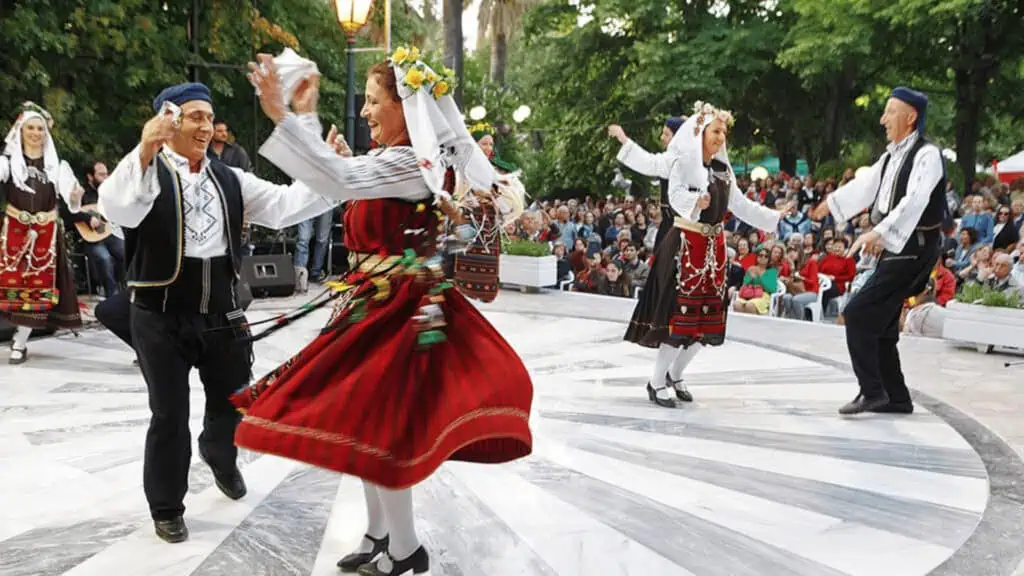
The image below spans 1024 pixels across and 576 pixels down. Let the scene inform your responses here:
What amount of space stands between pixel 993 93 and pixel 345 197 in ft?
61.0

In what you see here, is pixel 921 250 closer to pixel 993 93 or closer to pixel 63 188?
pixel 63 188

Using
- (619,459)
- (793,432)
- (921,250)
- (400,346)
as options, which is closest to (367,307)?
(400,346)

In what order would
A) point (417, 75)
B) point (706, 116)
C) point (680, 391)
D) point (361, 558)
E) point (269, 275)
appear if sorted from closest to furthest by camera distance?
point (417, 75)
point (361, 558)
point (706, 116)
point (680, 391)
point (269, 275)

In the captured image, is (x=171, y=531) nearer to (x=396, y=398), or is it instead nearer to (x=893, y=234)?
(x=396, y=398)

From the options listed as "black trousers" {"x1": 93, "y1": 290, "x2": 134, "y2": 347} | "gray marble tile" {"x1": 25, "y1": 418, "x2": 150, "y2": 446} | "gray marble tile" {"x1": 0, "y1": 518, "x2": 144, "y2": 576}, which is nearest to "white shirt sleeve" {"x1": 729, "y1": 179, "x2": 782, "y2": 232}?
"black trousers" {"x1": 93, "y1": 290, "x2": 134, "y2": 347}

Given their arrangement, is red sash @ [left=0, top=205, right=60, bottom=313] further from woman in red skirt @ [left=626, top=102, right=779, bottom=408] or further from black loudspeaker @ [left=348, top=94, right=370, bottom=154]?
woman in red skirt @ [left=626, top=102, right=779, bottom=408]

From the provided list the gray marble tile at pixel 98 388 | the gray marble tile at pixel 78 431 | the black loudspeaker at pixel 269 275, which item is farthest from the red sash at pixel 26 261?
the black loudspeaker at pixel 269 275

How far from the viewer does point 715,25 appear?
19875 millimetres

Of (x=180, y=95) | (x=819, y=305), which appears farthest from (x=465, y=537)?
(x=819, y=305)

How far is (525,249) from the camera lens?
1102cm

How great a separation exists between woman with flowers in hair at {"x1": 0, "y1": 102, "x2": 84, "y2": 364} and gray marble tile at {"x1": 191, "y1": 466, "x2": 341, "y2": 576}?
139 inches

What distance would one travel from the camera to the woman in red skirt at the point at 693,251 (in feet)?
17.8

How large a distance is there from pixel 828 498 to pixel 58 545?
3.09 m

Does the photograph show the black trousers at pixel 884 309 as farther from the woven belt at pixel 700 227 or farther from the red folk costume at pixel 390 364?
the red folk costume at pixel 390 364
